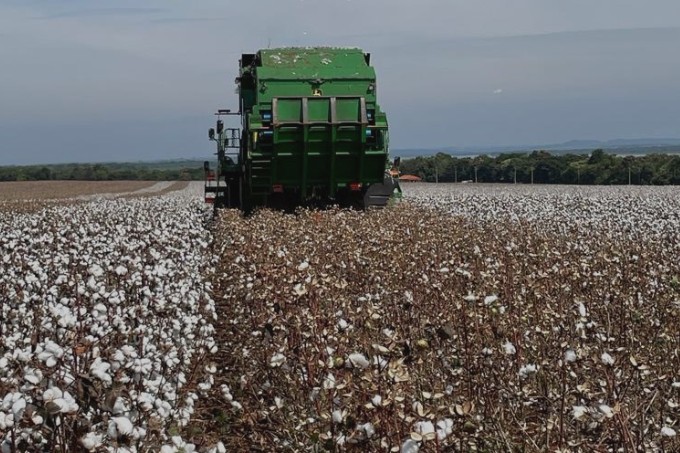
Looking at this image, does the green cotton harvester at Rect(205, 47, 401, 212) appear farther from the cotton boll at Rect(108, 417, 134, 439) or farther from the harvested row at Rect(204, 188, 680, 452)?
the cotton boll at Rect(108, 417, 134, 439)

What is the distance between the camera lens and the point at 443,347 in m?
5.89

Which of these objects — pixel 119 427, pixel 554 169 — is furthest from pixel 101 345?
pixel 554 169

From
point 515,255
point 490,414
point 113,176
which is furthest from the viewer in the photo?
point 113,176

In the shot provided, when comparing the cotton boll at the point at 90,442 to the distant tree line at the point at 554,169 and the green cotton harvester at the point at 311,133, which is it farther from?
the distant tree line at the point at 554,169

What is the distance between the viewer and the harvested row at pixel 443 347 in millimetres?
3881

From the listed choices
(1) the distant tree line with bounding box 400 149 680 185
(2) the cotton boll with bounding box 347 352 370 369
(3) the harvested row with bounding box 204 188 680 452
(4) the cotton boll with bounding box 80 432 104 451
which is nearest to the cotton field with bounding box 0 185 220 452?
(4) the cotton boll with bounding box 80 432 104 451

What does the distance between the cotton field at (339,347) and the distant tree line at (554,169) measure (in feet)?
130

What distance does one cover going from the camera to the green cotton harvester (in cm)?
1864

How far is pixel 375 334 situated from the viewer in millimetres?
5652

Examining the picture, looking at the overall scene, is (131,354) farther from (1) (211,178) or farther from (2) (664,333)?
(1) (211,178)

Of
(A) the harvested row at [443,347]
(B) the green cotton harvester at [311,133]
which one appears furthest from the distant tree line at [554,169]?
(A) the harvested row at [443,347]

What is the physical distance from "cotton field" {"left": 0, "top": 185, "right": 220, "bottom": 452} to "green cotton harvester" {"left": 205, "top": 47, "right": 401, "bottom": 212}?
6844 millimetres

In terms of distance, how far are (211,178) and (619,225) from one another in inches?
412

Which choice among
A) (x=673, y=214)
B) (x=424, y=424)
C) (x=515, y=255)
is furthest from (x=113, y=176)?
(x=424, y=424)
